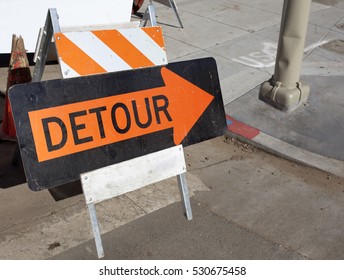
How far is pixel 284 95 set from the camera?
23.5ft

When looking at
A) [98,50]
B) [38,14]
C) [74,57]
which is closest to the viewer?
[74,57]

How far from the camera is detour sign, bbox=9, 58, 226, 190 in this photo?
3832mm

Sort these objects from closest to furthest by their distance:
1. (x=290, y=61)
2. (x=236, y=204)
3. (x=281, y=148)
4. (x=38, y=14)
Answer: (x=236, y=204) < (x=281, y=148) < (x=290, y=61) < (x=38, y=14)

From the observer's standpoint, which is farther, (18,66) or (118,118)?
(18,66)

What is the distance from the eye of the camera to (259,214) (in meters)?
4.99

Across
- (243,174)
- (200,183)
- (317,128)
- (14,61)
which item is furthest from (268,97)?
(14,61)

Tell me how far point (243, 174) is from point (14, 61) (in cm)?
292

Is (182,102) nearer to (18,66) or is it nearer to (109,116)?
(109,116)

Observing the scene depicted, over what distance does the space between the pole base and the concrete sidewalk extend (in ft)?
0.39

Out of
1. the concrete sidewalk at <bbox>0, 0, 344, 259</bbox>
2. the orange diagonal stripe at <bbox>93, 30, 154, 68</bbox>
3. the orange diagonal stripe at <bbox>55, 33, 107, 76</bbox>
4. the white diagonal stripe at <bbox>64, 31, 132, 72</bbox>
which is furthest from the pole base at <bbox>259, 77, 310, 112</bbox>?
the orange diagonal stripe at <bbox>55, 33, 107, 76</bbox>

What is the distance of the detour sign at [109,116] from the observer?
3.83 meters

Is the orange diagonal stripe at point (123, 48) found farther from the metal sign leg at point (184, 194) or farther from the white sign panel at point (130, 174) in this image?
the metal sign leg at point (184, 194)

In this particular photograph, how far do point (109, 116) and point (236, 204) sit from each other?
178 centimetres

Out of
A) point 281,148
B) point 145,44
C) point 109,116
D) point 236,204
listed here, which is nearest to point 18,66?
point 145,44
